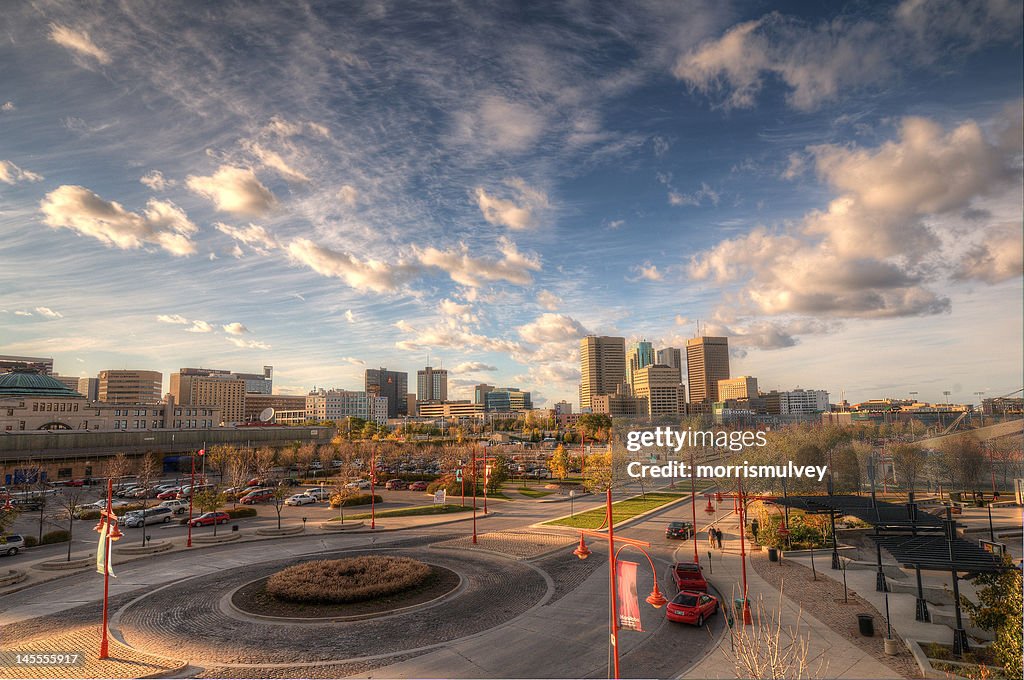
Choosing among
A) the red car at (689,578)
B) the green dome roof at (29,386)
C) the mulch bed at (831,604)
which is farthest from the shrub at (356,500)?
the green dome roof at (29,386)

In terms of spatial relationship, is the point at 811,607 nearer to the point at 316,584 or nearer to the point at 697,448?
the point at 316,584

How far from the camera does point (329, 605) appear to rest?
86.5 feet

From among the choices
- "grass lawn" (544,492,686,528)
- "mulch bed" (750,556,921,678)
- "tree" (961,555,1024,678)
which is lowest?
"grass lawn" (544,492,686,528)

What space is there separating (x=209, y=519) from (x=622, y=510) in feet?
134

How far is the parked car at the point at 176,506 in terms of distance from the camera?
54.2 meters

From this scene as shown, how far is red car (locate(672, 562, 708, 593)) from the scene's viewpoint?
2759 centimetres

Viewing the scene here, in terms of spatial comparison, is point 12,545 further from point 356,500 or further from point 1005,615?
point 1005,615

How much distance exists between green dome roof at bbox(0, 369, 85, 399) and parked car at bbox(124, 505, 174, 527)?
8001 centimetres

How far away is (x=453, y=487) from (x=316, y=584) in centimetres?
4009

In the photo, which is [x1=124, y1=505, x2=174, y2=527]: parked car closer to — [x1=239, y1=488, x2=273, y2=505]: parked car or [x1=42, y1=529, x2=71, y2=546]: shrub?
[x1=42, y1=529, x2=71, y2=546]: shrub

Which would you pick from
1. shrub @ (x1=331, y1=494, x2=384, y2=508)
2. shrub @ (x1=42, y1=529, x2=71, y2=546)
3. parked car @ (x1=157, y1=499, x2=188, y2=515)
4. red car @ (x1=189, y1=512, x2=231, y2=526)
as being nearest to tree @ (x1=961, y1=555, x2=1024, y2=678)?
Result: shrub @ (x1=331, y1=494, x2=384, y2=508)

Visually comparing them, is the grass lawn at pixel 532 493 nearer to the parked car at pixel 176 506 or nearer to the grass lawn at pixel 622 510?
the grass lawn at pixel 622 510

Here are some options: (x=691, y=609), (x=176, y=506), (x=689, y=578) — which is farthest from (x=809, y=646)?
(x=176, y=506)

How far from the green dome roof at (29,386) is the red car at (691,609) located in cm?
13093
